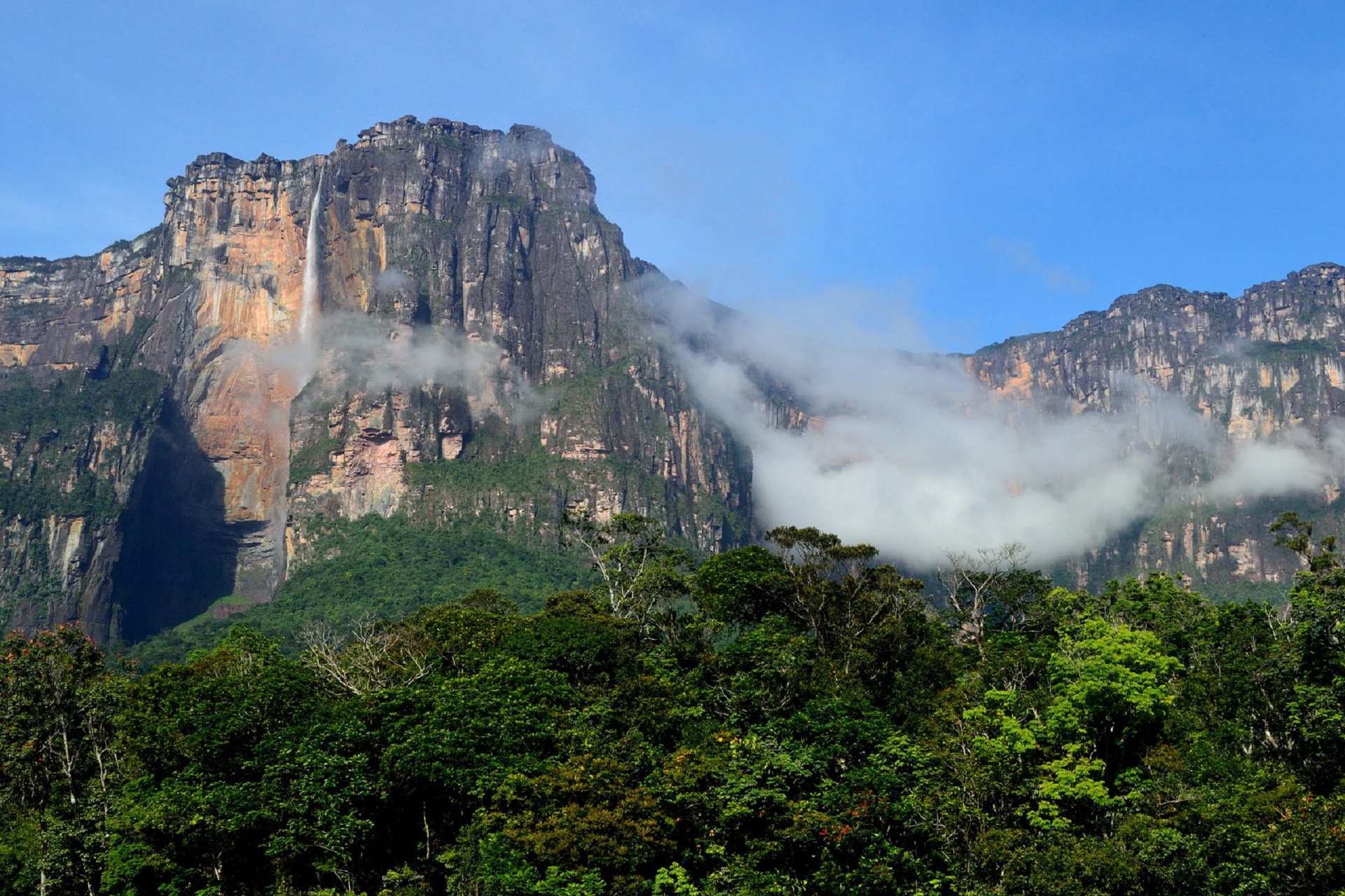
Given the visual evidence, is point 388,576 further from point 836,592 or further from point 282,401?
point 836,592

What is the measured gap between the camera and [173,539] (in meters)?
180

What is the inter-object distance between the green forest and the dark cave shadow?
12808cm

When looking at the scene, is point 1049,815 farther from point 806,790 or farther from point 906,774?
point 806,790

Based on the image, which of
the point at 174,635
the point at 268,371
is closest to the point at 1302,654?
the point at 174,635

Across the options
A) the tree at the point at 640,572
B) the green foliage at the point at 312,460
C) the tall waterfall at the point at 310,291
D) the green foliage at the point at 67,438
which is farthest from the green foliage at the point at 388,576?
the tree at the point at 640,572

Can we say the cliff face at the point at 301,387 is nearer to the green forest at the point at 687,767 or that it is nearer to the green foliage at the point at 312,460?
the green foliage at the point at 312,460

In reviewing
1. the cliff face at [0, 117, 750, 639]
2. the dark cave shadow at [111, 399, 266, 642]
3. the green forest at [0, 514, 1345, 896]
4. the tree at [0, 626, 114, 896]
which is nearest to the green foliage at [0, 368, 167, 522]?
the cliff face at [0, 117, 750, 639]

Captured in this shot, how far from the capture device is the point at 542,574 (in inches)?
6250

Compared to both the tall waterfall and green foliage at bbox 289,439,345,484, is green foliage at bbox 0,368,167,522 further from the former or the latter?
green foliage at bbox 289,439,345,484

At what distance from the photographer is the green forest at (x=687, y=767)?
3466 centimetres

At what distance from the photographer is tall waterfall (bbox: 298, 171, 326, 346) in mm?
189250

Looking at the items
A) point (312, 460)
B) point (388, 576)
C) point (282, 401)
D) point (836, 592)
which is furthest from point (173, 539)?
point (836, 592)

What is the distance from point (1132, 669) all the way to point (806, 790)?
1296cm

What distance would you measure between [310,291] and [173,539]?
4619 centimetres
